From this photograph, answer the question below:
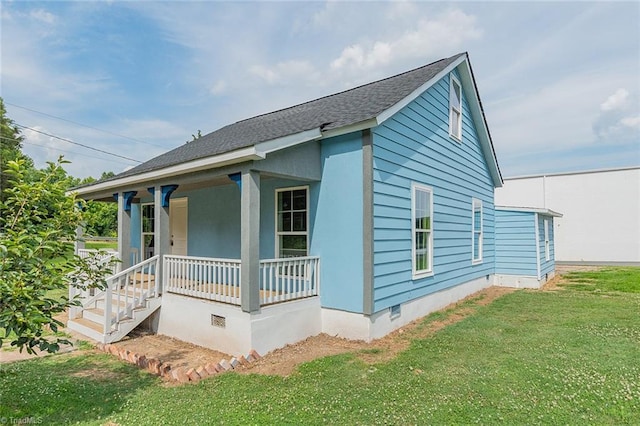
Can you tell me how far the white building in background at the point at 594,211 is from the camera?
731 inches

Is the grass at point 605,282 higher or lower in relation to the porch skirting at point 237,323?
Answer: lower

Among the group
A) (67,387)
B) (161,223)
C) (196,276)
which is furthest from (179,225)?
(67,387)

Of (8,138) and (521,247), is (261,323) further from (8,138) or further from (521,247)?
(8,138)

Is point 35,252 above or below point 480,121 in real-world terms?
below

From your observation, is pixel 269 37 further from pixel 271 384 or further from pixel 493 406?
pixel 493 406

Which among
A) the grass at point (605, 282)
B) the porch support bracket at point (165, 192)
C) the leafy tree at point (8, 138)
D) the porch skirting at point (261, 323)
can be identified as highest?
the leafy tree at point (8, 138)

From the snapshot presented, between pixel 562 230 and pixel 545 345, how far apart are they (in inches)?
729

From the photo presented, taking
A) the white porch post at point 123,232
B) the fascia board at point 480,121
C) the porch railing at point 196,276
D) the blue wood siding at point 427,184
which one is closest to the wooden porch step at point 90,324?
the porch railing at point 196,276

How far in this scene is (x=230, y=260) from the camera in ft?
18.4

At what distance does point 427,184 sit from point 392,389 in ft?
16.1

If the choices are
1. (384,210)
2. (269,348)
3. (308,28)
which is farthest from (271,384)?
(308,28)

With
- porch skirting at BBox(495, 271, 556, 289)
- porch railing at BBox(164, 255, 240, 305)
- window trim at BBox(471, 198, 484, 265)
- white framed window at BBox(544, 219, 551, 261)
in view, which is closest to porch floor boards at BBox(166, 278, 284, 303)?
porch railing at BBox(164, 255, 240, 305)

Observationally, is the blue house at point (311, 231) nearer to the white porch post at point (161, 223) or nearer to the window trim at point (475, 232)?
the white porch post at point (161, 223)

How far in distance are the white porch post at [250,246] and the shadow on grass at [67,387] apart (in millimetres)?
1575
